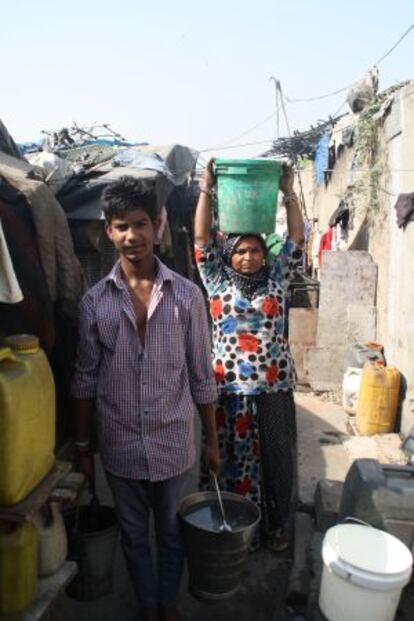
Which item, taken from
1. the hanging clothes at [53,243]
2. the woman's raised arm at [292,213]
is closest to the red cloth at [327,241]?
the woman's raised arm at [292,213]

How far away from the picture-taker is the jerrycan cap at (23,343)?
1.97 meters

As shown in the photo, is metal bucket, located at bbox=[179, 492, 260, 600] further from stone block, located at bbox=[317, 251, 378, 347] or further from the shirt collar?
stone block, located at bbox=[317, 251, 378, 347]

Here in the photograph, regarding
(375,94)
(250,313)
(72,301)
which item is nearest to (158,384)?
(72,301)

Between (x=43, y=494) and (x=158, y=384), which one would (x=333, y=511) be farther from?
(x=43, y=494)

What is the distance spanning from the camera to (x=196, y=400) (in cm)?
264

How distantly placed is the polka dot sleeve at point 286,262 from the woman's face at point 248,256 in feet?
0.38

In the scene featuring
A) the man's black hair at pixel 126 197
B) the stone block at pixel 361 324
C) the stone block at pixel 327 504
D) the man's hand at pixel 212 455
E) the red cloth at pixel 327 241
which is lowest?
the stone block at pixel 327 504

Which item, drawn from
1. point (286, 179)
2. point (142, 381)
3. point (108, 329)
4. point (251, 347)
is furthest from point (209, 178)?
point (142, 381)

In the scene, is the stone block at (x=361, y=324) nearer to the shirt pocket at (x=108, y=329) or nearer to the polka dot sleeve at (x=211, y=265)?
the polka dot sleeve at (x=211, y=265)

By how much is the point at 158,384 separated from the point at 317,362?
17.1 feet

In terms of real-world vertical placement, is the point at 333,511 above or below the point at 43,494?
below

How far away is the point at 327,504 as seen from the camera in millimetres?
3471

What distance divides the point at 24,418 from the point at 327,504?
7.45 feet

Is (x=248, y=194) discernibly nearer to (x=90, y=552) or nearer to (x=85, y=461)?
(x=85, y=461)
